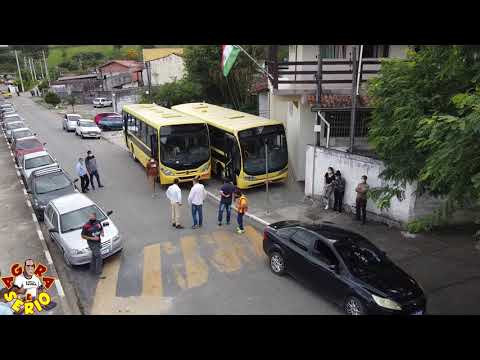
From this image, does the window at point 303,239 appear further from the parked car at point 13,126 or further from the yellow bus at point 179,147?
the parked car at point 13,126

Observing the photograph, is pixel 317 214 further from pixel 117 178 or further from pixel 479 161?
pixel 117 178

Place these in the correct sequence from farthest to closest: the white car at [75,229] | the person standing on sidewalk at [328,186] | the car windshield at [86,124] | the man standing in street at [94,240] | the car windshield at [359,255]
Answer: the car windshield at [86,124] → the person standing on sidewalk at [328,186] → the white car at [75,229] → the man standing in street at [94,240] → the car windshield at [359,255]

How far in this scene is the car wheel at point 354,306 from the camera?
307 inches

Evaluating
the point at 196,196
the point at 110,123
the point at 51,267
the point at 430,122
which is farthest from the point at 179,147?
the point at 110,123

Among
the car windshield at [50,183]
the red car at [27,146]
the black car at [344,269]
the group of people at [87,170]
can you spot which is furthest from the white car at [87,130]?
the black car at [344,269]

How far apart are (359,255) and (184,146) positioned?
9.95 m

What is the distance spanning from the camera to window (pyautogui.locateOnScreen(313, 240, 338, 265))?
28.1 feet

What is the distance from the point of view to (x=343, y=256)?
8516 millimetres

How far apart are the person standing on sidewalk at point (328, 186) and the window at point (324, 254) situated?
536 cm

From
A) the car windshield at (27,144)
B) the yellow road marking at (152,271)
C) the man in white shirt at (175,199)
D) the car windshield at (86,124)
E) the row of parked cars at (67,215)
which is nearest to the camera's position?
the yellow road marking at (152,271)

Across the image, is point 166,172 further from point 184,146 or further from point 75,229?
point 75,229

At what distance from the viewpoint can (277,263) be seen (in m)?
9.98
